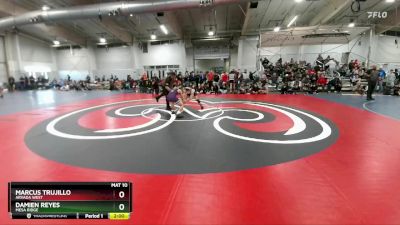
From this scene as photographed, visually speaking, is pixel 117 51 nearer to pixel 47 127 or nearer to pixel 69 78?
pixel 69 78

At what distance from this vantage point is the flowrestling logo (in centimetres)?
382

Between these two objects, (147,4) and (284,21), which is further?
(284,21)

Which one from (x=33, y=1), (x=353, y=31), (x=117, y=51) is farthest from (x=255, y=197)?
(x=117, y=51)

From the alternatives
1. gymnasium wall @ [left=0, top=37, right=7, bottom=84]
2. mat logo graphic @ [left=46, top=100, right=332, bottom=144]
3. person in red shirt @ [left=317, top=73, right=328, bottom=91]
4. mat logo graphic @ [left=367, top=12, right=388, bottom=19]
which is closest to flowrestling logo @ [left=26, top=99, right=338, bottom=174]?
mat logo graphic @ [left=46, top=100, right=332, bottom=144]

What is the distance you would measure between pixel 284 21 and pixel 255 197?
21654 millimetres

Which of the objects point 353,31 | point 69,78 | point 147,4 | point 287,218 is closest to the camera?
point 287,218

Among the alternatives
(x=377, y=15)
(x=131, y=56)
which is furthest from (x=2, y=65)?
(x=377, y=15)

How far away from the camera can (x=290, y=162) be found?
3.75 meters
